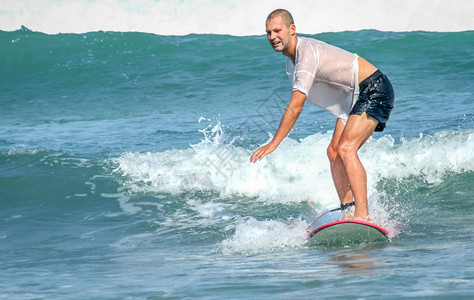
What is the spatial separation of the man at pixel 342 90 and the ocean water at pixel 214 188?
643 mm

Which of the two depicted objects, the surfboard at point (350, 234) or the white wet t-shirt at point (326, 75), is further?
the surfboard at point (350, 234)

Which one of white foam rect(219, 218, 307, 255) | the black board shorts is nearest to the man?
the black board shorts

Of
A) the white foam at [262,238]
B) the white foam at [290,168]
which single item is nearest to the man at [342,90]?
the white foam at [262,238]

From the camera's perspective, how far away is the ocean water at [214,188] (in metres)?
4.29

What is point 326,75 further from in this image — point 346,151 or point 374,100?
point 346,151

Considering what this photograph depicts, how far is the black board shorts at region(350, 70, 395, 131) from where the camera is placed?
5227 millimetres

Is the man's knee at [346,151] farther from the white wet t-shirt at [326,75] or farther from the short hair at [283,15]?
the short hair at [283,15]

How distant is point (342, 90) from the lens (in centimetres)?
537

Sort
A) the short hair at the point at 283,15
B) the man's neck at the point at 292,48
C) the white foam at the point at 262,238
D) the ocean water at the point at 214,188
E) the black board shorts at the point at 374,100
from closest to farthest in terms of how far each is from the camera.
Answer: the ocean water at the point at 214,188 → the short hair at the point at 283,15 → the man's neck at the point at 292,48 → the black board shorts at the point at 374,100 → the white foam at the point at 262,238

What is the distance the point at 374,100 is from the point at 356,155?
48 centimetres

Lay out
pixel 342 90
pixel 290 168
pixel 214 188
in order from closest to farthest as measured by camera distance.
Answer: pixel 342 90, pixel 214 188, pixel 290 168

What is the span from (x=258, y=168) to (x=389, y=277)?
455 cm

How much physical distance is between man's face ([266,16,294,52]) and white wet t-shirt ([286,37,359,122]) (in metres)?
0.12

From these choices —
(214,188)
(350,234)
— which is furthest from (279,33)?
(214,188)
